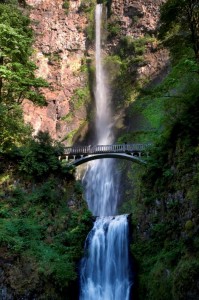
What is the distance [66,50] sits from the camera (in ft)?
146

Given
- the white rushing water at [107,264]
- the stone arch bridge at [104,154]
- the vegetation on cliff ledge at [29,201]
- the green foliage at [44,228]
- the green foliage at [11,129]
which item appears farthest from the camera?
the stone arch bridge at [104,154]

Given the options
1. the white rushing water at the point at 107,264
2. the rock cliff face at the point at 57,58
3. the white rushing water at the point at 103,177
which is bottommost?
the white rushing water at the point at 107,264

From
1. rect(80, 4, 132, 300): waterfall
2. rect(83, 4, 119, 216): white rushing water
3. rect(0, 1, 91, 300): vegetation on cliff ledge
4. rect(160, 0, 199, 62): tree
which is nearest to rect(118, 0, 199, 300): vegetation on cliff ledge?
rect(160, 0, 199, 62): tree

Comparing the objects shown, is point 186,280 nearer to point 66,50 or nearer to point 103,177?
point 103,177

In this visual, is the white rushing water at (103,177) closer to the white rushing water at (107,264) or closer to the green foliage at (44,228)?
the green foliage at (44,228)

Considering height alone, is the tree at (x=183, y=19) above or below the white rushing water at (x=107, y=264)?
above

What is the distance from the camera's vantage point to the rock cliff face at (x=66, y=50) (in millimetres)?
40156

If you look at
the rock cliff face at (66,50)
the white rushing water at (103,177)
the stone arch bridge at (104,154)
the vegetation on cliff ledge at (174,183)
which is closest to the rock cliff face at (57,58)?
the rock cliff face at (66,50)

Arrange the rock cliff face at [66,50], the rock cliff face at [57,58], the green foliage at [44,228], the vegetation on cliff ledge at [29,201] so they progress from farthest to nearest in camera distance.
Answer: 1. the rock cliff face at [57,58]
2. the rock cliff face at [66,50]
3. the green foliage at [44,228]
4. the vegetation on cliff ledge at [29,201]

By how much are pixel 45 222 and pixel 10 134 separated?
518 cm

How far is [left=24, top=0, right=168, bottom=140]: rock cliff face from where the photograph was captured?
40156 millimetres

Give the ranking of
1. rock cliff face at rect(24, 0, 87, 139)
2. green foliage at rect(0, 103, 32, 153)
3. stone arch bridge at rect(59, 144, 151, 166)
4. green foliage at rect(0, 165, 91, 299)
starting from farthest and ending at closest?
1. rock cliff face at rect(24, 0, 87, 139)
2. stone arch bridge at rect(59, 144, 151, 166)
3. green foliage at rect(0, 103, 32, 153)
4. green foliage at rect(0, 165, 91, 299)

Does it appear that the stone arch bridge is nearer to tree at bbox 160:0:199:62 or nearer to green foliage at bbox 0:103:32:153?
green foliage at bbox 0:103:32:153

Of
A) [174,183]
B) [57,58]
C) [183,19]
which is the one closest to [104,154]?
[174,183]
